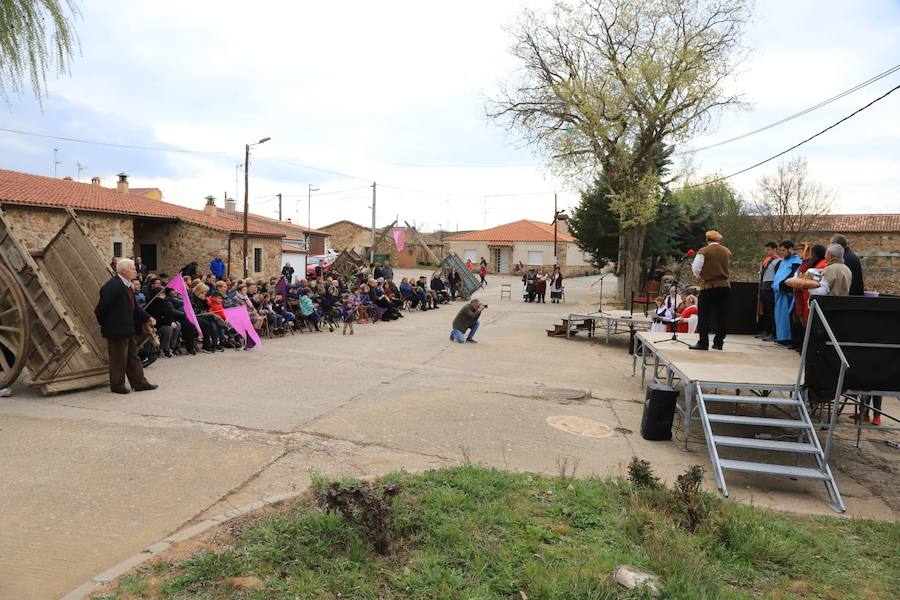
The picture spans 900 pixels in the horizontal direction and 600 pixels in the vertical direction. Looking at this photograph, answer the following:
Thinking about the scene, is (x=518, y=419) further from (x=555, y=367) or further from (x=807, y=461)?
(x=555, y=367)

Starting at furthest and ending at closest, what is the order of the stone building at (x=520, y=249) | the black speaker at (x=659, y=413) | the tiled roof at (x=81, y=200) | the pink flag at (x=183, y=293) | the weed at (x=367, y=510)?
the stone building at (x=520, y=249) → the tiled roof at (x=81, y=200) → the pink flag at (x=183, y=293) → the black speaker at (x=659, y=413) → the weed at (x=367, y=510)

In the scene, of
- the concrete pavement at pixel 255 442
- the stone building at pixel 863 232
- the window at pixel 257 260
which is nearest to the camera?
the concrete pavement at pixel 255 442

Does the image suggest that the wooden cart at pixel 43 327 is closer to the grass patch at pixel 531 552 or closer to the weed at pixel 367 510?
the grass patch at pixel 531 552

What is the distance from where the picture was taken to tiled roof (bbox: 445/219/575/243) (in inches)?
2394

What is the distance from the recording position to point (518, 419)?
773 centimetres

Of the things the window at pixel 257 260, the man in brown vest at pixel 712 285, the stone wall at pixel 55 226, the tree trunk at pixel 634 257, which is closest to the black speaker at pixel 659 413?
the man in brown vest at pixel 712 285

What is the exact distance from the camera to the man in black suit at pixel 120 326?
7.75 m

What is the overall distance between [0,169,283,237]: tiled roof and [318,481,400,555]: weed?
1891cm

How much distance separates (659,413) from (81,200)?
22391 mm

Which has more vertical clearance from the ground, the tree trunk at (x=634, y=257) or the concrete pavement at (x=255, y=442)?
the tree trunk at (x=634, y=257)

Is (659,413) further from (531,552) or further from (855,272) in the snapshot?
(531,552)

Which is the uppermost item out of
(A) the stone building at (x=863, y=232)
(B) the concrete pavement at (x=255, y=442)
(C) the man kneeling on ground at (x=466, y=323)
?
(A) the stone building at (x=863, y=232)

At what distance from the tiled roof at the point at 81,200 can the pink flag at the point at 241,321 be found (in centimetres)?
1017

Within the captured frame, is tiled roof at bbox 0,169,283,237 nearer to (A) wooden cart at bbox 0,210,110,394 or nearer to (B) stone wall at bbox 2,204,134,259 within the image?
(B) stone wall at bbox 2,204,134,259
